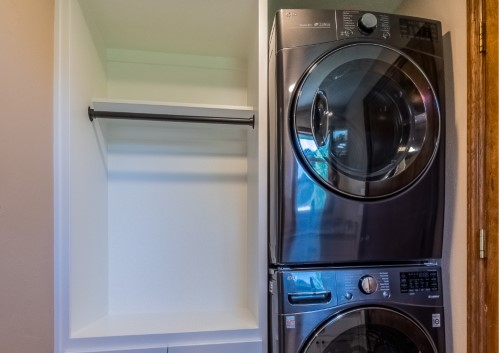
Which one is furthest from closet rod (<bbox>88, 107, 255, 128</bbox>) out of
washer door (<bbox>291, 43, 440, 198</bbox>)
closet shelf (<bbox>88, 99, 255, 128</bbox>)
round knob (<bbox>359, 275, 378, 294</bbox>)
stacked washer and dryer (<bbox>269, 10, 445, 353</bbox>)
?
round knob (<bbox>359, 275, 378, 294</bbox>)

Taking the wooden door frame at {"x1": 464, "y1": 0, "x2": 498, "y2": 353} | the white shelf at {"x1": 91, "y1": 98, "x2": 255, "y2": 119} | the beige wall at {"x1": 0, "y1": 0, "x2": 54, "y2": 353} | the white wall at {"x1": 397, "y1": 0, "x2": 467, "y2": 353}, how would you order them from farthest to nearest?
the white shelf at {"x1": 91, "y1": 98, "x2": 255, "y2": 119}, the white wall at {"x1": 397, "y1": 0, "x2": 467, "y2": 353}, the wooden door frame at {"x1": 464, "y1": 0, "x2": 498, "y2": 353}, the beige wall at {"x1": 0, "y1": 0, "x2": 54, "y2": 353}

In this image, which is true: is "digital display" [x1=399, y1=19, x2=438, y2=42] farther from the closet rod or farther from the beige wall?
the beige wall

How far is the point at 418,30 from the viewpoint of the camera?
123 centimetres

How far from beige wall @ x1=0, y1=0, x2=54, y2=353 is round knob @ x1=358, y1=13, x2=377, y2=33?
112 cm

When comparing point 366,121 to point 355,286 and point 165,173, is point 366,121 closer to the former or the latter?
point 355,286

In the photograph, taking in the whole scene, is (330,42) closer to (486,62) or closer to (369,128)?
(369,128)

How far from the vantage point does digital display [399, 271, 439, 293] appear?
119 cm

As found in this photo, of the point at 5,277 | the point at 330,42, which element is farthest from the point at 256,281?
the point at 330,42

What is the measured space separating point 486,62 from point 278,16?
0.74 m

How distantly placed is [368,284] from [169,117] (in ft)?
3.44

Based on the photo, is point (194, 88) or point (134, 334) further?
point (194, 88)

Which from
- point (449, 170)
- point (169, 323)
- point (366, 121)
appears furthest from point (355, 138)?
point (169, 323)

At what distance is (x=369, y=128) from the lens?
1220mm

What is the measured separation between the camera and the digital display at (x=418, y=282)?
1188 mm
